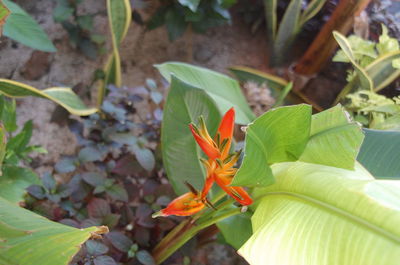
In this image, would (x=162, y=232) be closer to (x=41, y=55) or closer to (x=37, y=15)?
(x=41, y=55)

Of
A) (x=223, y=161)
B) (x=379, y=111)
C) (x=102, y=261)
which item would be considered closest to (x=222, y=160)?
(x=223, y=161)

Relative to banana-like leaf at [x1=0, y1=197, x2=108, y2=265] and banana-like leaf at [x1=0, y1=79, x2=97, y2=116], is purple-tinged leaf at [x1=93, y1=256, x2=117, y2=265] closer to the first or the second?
banana-like leaf at [x1=0, y1=197, x2=108, y2=265]

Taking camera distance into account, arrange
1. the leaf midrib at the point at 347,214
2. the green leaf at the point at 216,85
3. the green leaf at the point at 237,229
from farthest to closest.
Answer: the green leaf at the point at 216,85 < the green leaf at the point at 237,229 < the leaf midrib at the point at 347,214

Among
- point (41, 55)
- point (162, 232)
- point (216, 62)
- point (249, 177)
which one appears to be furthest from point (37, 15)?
point (249, 177)

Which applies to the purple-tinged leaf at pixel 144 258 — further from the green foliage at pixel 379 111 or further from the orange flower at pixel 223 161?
the green foliage at pixel 379 111

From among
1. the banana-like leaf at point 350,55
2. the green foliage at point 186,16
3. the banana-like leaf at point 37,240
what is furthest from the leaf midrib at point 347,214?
the green foliage at point 186,16

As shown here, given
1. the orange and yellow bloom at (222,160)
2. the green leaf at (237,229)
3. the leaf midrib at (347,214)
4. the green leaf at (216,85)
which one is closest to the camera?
the leaf midrib at (347,214)

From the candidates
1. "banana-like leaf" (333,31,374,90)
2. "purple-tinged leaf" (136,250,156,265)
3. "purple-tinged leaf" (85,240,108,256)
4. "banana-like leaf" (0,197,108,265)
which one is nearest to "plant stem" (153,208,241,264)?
"purple-tinged leaf" (136,250,156,265)
